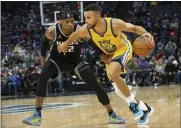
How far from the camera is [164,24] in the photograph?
1703 centimetres

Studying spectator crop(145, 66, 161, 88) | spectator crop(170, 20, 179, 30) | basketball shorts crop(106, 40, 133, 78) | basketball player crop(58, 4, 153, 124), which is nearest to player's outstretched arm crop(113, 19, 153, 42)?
basketball player crop(58, 4, 153, 124)

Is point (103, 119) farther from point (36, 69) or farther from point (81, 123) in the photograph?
→ point (36, 69)

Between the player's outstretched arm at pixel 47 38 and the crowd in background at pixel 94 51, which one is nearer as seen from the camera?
the player's outstretched arm at pixel 47 38

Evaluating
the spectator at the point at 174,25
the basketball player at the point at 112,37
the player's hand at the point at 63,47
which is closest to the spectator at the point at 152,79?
the spectator at the point at 174,25

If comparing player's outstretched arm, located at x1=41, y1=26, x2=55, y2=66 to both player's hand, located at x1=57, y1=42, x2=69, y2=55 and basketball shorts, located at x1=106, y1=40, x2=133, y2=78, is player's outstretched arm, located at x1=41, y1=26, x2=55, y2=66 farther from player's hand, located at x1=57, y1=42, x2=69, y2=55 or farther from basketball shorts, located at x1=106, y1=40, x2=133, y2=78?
basketball shorts, located at x1=106, y1=40, x2=133, y2=78

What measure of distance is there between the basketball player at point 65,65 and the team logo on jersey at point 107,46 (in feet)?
1.40

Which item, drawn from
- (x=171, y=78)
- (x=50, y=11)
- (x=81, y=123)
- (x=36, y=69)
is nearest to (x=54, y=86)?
(x=36, y=69)

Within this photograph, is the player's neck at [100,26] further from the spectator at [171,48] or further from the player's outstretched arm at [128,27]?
the spectator at [171,48]

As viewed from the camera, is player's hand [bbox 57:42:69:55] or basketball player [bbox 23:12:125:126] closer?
player's hand [bbox 57:42:69:55]

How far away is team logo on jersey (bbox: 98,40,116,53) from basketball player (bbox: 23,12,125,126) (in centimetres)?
43

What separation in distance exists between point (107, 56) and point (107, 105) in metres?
0.70

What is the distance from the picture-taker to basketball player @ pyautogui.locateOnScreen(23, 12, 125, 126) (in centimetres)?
491

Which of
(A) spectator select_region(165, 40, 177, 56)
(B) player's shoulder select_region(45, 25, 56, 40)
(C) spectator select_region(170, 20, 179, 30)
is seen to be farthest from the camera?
(C) spectator select_region(170, 20, 179, 30)

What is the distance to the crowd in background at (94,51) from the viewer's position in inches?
491
